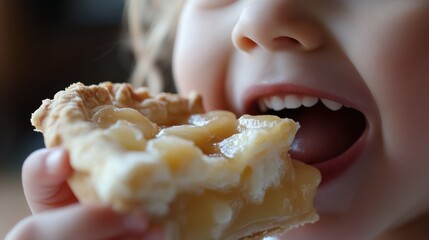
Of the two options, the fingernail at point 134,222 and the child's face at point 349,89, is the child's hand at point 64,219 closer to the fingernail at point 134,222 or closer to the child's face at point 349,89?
the fingernail at point 134,222

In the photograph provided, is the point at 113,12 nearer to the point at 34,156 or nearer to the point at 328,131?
the point at 328,131

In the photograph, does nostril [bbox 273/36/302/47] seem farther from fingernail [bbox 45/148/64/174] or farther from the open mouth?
fingernail [bbox 45/148/64/174]

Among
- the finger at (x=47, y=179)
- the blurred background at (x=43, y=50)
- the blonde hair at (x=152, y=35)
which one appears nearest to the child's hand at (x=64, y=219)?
the finger at (x=47, y=179)

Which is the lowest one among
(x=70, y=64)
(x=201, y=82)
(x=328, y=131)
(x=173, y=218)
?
(x=173, y=218)

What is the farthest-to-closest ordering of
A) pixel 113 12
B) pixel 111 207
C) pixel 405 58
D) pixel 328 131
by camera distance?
1. pixel 113 12
2. pixel 328 131
3. pixel 405 58
4. pixel 111 207

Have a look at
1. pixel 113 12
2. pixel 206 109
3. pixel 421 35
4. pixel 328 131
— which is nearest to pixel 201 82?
pixel 206 109

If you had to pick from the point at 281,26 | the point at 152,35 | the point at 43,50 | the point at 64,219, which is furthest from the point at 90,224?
the point at 43,50

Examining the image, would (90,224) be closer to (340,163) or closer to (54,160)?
(54,160)

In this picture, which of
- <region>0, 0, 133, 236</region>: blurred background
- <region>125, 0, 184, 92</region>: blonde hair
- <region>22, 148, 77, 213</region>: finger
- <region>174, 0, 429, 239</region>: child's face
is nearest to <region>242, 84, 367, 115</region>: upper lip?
<region>174, 0, 429, 239</region>: child's face
